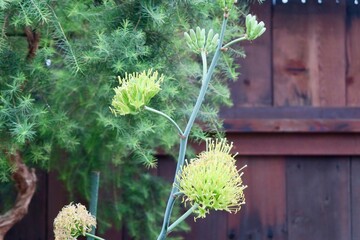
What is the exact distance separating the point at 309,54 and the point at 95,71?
1088 millimetres

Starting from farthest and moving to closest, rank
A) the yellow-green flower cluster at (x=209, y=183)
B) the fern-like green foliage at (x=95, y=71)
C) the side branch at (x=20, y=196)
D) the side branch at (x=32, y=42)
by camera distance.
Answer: the side branch at (x=20, y=196) → the side branch at (x=32, y=42) → the fern-like green foliage at (x=95, y=71) → the yellow-green flower cluster at (x=209, y=183)

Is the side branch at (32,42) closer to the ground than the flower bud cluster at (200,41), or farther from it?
farther from it

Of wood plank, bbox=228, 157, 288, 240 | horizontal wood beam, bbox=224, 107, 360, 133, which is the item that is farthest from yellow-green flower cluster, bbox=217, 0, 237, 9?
wood plank, bbox=228, 157, 288, 240

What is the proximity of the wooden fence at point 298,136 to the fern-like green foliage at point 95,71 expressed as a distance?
0.43 metres

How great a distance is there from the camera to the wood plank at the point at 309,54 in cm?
301

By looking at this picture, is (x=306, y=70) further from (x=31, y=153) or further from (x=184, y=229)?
(x=31, y=153)

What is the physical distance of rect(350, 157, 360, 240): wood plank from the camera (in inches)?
118

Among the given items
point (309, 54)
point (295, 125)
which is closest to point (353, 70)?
point (309, 54)

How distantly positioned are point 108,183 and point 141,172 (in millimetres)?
126

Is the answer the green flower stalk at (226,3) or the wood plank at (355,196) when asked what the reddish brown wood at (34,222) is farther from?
the green flower stalk at (226,3)

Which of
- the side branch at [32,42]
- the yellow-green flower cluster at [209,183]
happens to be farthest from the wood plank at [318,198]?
the yellow-green flower cluster at [209,183]

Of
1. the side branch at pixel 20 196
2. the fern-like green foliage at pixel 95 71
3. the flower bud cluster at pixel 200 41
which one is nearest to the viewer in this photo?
the flower bud cluster at pixel 200 41

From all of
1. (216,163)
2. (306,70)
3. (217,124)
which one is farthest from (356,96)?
(216,163)

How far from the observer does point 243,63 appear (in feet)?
9.91
